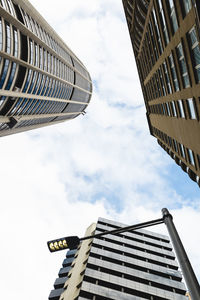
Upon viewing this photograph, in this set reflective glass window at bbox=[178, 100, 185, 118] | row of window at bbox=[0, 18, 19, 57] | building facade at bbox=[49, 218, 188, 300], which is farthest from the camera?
row of window at bbox=[0, 18, 19, 57]

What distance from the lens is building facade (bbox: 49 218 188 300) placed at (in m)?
40.3

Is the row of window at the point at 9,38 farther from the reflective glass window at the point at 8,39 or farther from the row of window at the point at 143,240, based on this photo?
the row of window at the point at 143,240

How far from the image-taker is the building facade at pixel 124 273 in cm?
4031

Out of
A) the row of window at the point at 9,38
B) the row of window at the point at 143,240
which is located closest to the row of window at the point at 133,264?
the row of window at the point at 143,240

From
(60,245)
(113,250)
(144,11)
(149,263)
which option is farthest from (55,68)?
(60,245)

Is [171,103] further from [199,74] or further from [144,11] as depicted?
[144,11]

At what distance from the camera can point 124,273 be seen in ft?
147

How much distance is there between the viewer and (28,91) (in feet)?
202

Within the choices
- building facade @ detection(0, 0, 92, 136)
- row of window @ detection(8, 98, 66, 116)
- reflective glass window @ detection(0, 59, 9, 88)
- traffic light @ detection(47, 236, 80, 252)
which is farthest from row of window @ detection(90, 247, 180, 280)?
traffic light @ detection(47, 236, 80, 252)

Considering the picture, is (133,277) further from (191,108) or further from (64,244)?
(64,244)

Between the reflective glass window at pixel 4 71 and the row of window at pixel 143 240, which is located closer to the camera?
the reflective glass window at pixel 4 71

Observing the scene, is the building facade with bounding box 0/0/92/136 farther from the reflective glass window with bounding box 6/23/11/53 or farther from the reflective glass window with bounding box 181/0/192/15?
the reflective glass window with bounding box 181/0/192/15

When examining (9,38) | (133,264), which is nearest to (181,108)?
(133,264)

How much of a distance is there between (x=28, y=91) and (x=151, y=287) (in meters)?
56.4
